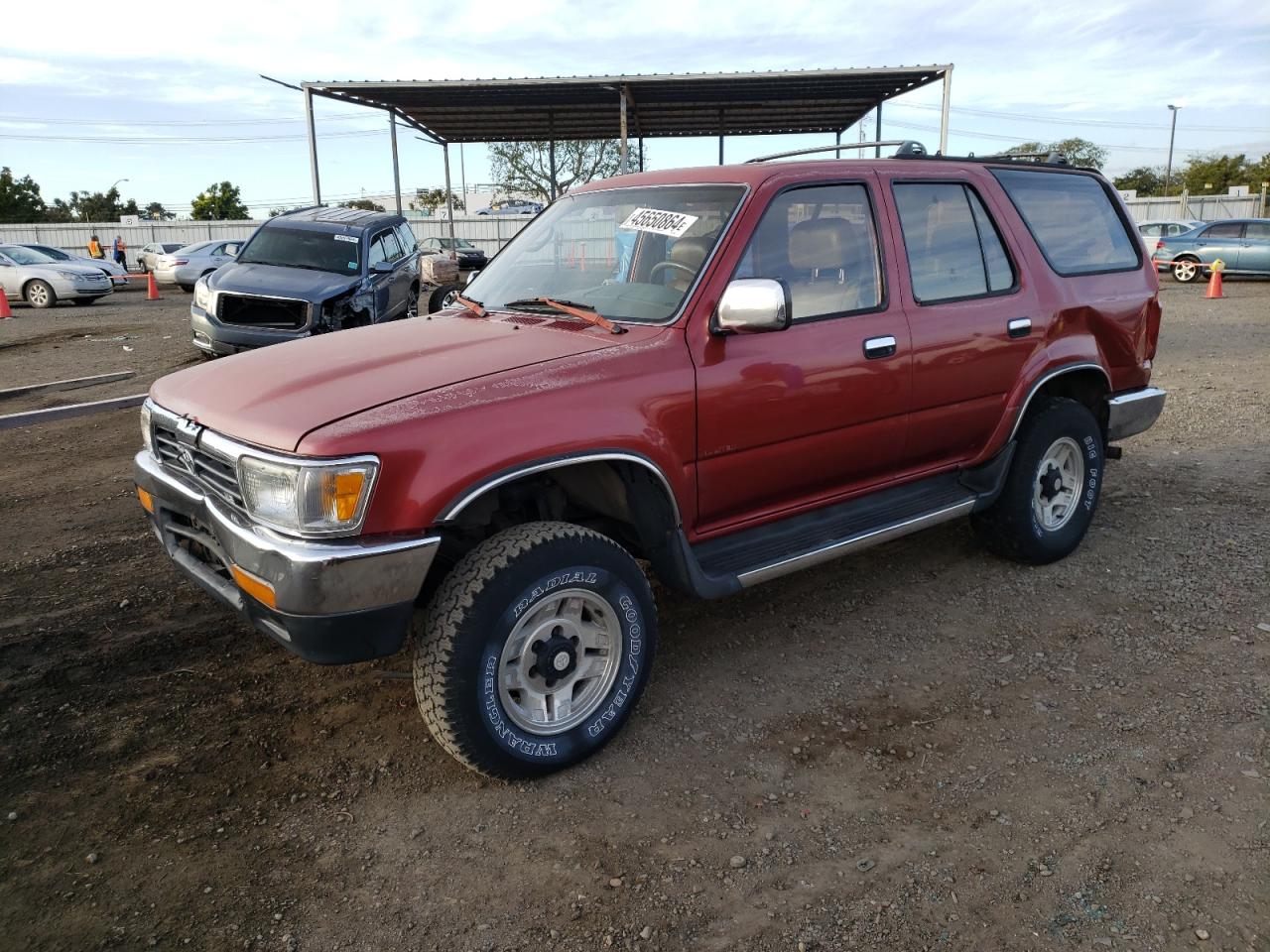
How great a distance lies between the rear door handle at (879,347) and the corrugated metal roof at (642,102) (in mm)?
14329

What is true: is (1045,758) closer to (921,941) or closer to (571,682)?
(921,941)

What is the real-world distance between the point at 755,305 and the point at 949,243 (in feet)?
5.06

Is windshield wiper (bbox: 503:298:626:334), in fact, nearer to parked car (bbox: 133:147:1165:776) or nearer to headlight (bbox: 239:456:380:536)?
parked car (bbox: 133:147:1165:776)

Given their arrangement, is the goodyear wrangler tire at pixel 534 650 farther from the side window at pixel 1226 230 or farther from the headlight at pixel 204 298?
the side window at pixel 1226 230

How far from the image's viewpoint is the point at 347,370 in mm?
3227

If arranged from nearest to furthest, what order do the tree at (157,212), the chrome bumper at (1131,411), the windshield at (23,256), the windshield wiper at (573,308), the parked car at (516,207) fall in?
the windshield wiper at (573,308) → the chrome bumper at (1131,411) → the windshield at (23,256) → the parked car at (516,207) → the tree at (157,212)

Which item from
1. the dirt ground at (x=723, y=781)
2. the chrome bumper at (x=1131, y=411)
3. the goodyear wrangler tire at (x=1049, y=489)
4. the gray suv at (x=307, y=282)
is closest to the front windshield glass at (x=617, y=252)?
the dirt ground at (x=723, y=781)

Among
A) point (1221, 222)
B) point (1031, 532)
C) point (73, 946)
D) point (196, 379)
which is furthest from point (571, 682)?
point (1221, 222)

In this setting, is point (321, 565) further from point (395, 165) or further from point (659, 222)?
A: point (395, 165)

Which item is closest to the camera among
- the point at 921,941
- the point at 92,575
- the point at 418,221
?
the point at 921,941

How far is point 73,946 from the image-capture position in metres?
2.44

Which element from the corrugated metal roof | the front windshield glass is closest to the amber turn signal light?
the front windshield glass

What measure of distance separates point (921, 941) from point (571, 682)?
135cm

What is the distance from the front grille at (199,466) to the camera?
2984 millimetres
